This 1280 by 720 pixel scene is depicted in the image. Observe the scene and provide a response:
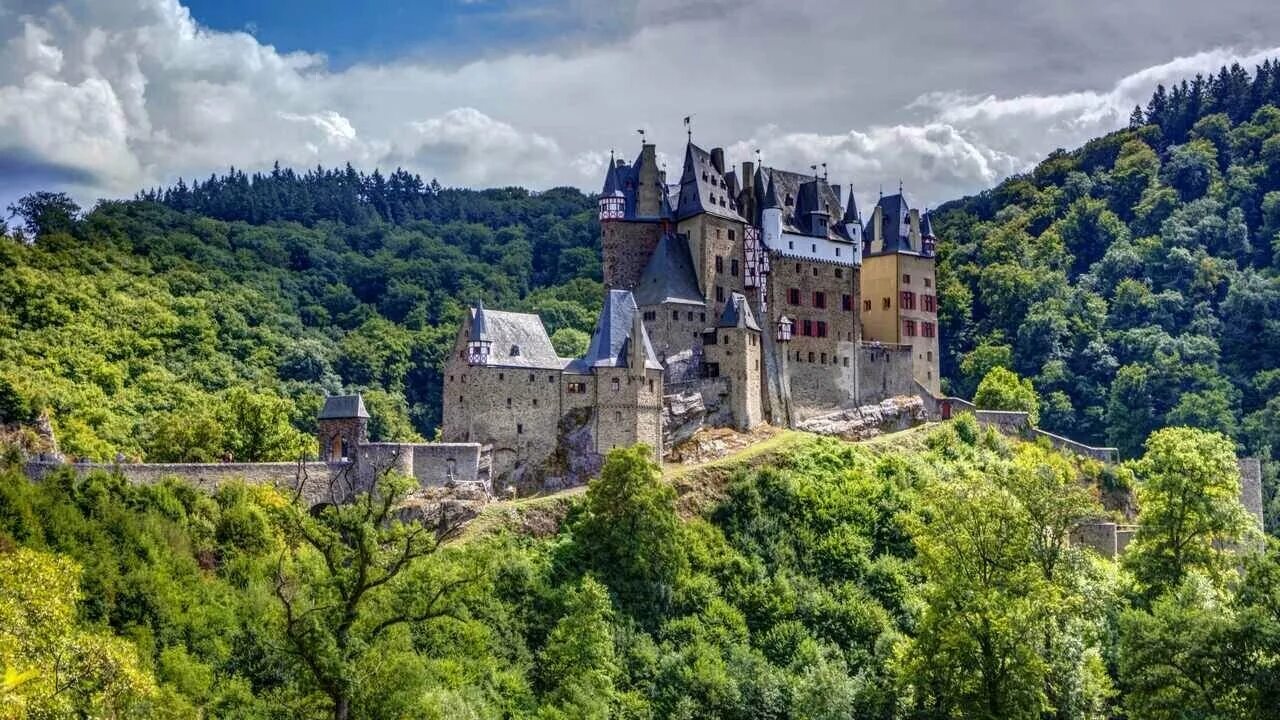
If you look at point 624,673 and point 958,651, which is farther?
point 624,673

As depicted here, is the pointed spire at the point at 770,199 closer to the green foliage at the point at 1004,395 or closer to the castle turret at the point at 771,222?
the castle turret at the point at 771,222

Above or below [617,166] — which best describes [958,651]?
below

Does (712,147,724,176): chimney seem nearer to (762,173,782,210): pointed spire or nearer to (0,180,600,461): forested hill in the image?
(762,173,782,210): pointed spire

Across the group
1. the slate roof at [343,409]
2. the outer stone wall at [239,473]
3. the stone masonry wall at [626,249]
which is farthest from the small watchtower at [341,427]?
the stone masonry wall at [626,249]

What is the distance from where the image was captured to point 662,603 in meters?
53.1

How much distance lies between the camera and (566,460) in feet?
190

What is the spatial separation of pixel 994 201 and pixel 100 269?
248ft

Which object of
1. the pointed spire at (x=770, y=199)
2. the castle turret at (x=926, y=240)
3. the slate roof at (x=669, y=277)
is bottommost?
the slate roof at (x=669, y=277)

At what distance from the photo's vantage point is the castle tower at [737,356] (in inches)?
2522

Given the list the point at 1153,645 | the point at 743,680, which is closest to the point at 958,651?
the point at 1153,645

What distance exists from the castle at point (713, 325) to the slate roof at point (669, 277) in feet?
0.26

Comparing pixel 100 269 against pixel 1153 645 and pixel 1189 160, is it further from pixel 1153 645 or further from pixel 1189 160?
pixel 1189 160

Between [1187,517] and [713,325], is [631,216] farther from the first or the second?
[1187,517]

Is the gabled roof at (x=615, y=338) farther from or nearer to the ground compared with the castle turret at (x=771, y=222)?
nearer to the ground
